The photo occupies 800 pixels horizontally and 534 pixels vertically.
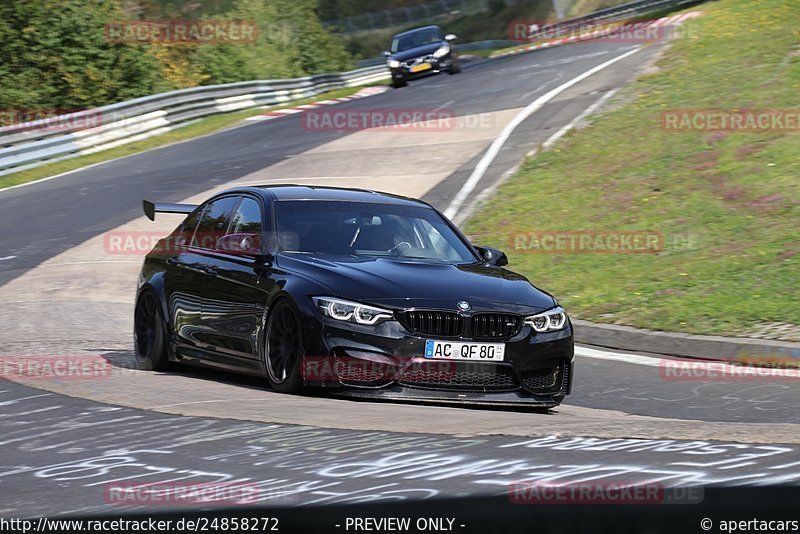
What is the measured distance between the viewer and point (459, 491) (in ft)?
16.0

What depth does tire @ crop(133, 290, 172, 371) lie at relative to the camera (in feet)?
32.8

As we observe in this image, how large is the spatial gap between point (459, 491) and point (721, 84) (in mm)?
20197

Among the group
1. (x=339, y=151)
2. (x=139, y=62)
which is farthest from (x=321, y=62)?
(x=339, y=151)

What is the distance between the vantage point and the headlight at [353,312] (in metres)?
8.14

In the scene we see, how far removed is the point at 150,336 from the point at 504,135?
15681 mm

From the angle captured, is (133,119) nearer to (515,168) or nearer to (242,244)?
(515,168)

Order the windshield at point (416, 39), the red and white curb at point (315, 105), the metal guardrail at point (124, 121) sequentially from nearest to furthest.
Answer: the metal guardrail at point (124, 121)
the red and white curb at point (315, 105)
the windshield at point (416, 39)

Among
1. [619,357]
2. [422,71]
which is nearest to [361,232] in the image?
[619,357]

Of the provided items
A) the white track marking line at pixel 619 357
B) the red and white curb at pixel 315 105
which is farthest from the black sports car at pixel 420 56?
the white track marking line at pixel 619 357

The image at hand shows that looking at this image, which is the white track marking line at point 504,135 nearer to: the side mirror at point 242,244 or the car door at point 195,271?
the car door at point 195,271

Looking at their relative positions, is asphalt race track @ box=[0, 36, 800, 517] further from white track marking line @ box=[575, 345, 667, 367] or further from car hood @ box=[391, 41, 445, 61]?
car hood @ box=[391, 41, 445, 61]

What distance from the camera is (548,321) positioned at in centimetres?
866

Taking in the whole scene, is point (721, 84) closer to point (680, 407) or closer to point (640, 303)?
point (640, 303)

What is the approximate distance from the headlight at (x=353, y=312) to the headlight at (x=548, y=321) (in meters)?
1.01
